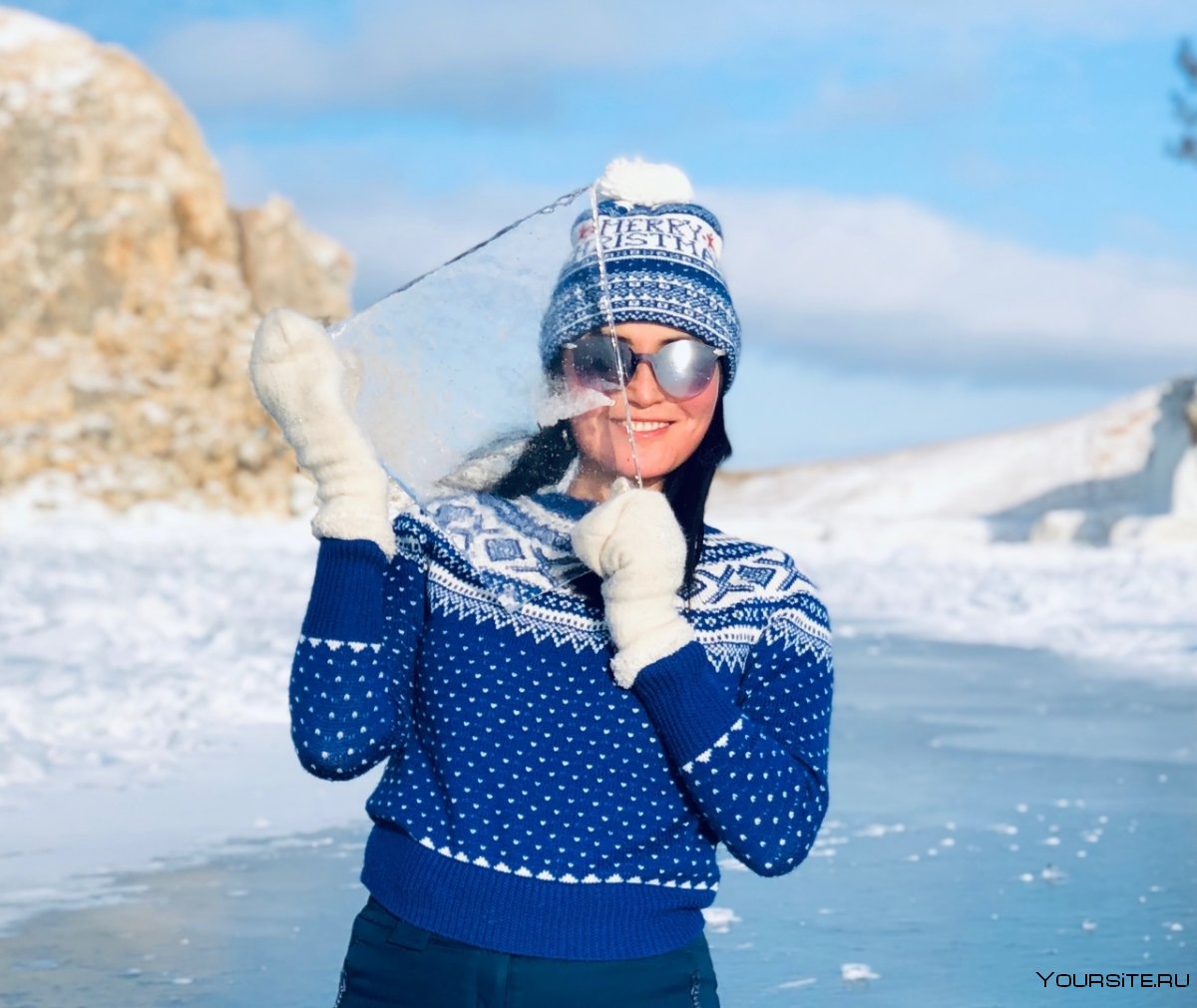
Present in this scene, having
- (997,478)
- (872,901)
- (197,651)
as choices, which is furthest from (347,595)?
(997,478)

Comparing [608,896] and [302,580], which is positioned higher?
[302,580]

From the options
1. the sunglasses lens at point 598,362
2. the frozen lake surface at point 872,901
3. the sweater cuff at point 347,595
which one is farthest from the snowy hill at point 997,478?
the sweater cuff at point 347,595

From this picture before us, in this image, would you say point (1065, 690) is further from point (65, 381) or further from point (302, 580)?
point (65, 381)

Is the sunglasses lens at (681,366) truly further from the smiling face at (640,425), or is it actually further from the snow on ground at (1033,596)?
the snow on ground at (1033,596)

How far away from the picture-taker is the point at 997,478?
114 feet

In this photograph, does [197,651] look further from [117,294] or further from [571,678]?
[117,294]

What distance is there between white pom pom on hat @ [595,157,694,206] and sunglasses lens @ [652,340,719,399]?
0.55 feet

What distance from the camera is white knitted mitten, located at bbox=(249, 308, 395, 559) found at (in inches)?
64.6

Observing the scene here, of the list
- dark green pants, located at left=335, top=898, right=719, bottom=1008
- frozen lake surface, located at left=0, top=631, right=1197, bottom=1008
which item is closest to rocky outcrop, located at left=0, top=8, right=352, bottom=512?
frozen lake surface, located at left=0, top=631, right=1197, bottom=1008

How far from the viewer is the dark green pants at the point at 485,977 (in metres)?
1.58

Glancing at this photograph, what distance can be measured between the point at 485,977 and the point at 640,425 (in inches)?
23.9

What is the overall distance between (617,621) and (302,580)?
11.8 metres

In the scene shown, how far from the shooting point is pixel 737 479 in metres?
38.5

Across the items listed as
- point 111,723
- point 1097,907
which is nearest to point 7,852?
point 111,723
